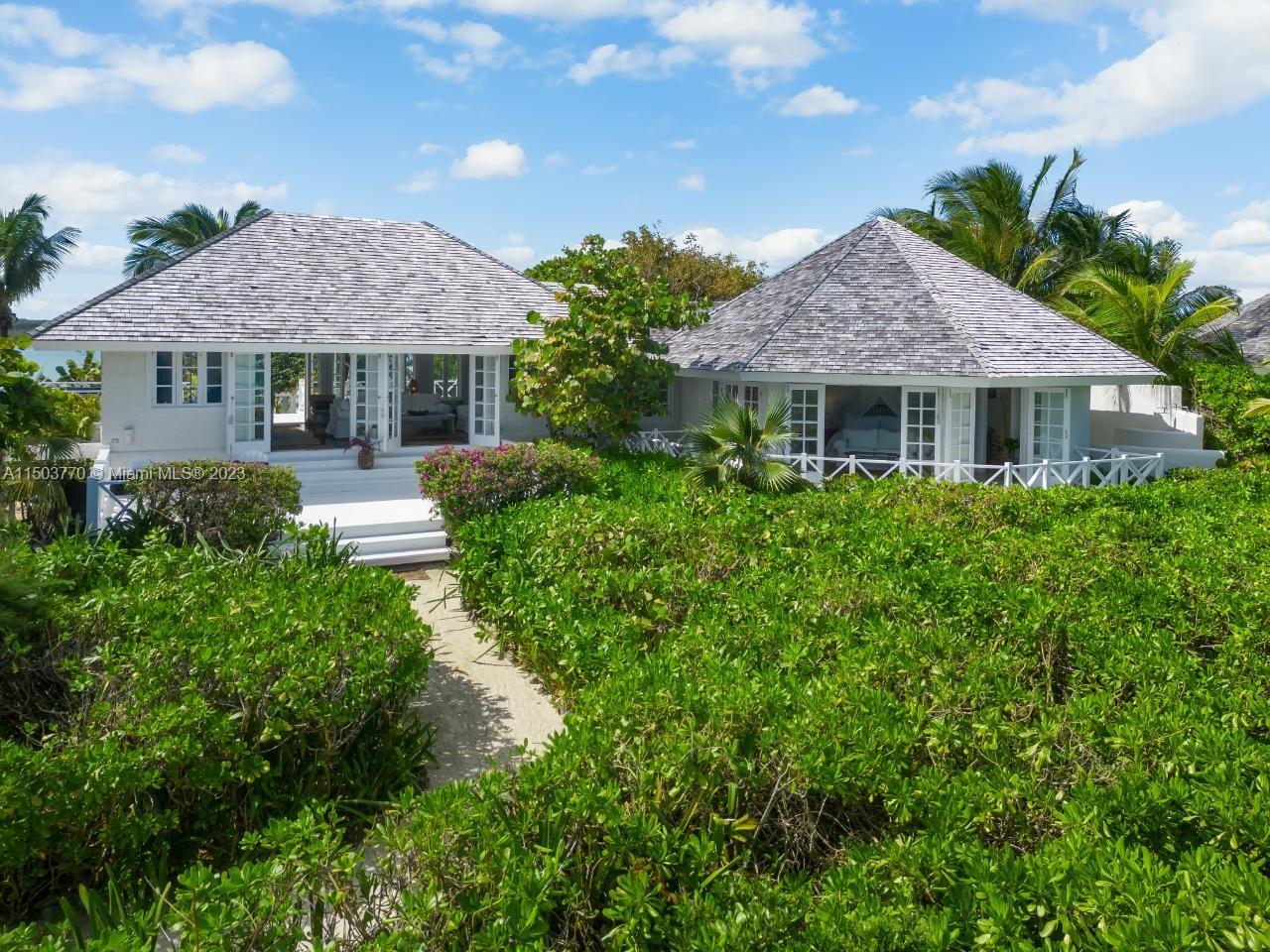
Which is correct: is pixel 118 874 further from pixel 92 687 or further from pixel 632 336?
pixel 632 336

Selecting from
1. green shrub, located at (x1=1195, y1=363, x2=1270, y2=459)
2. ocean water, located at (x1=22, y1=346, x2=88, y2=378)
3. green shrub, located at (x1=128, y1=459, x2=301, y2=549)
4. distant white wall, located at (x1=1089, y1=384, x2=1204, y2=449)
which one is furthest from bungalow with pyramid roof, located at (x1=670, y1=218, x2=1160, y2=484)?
ocean water, located at (x1=22, y1=346, x2=88, y2=378)

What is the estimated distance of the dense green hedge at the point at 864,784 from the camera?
12.2 feet

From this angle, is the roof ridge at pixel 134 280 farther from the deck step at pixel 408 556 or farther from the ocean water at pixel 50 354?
the deck step at pixel 408 556

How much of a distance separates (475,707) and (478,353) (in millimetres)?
11726

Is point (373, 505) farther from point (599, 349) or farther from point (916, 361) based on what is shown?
point (916, 361)

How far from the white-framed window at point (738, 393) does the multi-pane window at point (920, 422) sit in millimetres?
3329

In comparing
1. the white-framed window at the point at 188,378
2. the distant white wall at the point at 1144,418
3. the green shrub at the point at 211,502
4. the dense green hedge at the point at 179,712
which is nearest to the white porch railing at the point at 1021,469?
the distant white wall at the point at 1144,418

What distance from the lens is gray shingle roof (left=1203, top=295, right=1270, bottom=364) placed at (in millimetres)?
29163

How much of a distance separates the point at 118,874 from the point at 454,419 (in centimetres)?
1821

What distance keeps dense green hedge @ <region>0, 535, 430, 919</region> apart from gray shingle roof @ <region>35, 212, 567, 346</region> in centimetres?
1051

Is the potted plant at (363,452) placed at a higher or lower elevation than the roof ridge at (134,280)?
lower

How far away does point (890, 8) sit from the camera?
48.8ft

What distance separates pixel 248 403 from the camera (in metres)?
18.6

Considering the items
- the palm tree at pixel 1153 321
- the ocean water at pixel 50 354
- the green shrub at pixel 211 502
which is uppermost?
the palm tree at pixel 1153 321
